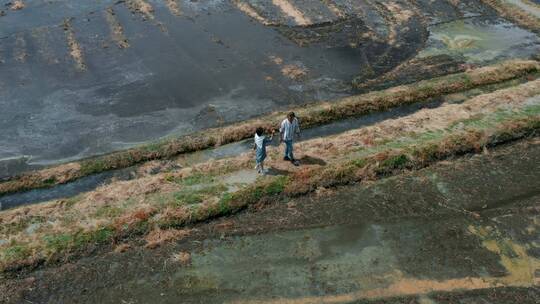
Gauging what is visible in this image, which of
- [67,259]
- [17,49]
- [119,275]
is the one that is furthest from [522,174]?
[17,49]

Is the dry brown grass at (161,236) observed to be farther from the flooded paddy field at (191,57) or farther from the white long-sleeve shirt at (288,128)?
the flooded paddy field at (191,57)

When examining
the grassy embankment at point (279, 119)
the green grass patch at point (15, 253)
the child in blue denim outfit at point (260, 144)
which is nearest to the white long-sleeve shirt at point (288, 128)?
the child in blue denim outfit at point (260, 144)

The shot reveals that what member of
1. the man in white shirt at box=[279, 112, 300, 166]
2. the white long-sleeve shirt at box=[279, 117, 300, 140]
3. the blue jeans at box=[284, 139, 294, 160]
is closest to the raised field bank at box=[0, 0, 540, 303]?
the blue jeans at box=[284, 139, 294, 160]

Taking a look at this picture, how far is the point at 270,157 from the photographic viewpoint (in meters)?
17.8

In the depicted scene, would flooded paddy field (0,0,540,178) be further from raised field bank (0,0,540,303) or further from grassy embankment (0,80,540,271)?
grassy embankment (0,80,540,271)

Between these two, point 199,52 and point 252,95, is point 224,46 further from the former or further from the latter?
point 252,95

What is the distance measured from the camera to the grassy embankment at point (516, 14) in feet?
91.5

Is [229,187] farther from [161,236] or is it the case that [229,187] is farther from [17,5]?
[17,5]

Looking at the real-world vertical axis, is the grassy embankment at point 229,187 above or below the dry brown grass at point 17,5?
below

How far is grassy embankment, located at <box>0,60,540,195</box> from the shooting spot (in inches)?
697

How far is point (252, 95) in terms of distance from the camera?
22438 mm

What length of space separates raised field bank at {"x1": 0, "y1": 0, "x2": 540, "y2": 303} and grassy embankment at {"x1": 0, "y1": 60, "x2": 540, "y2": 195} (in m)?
0.07

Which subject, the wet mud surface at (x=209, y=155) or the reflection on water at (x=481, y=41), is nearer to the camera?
→ the wet mud surface at (x=209, y=155)

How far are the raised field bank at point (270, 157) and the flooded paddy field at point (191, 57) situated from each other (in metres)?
0.12
